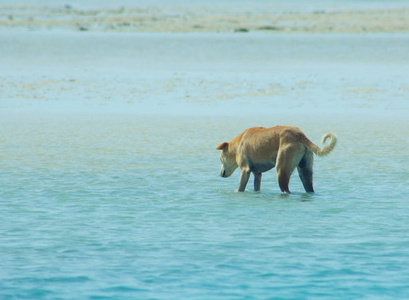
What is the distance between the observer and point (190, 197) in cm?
1116

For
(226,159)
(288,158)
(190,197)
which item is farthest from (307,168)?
(190,197)

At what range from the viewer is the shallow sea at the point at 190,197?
731 centimetres

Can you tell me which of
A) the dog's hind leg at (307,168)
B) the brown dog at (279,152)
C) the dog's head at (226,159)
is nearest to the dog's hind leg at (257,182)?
the brown dog at (279,152)

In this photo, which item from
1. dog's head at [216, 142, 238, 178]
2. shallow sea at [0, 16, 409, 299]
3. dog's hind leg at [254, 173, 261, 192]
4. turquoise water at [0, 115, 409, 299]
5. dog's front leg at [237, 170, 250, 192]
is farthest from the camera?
dog's head at [216, 142, 238, 178]

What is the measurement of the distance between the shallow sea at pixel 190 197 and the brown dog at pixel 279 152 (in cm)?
32

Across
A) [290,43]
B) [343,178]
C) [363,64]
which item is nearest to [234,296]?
[343,178]

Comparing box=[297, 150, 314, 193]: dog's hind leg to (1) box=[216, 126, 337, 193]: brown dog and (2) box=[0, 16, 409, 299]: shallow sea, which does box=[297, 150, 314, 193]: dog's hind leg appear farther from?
(2) box=[0, 16, 409, 299]: shallow sea

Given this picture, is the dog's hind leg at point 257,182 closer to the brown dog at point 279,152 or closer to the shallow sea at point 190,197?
the brown dog at point 279,152

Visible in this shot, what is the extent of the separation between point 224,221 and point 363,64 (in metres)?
29.1

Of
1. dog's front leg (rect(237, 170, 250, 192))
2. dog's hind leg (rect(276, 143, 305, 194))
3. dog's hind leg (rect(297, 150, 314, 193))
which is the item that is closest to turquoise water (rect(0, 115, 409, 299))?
dog's front leg (rect(237, 170, 250, 192))

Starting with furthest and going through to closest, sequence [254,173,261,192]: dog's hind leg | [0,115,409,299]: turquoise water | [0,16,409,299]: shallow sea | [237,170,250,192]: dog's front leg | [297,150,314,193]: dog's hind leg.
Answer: [254,173,261,192]: dog's hind leg, [237,170,250,192]: dog's front leg, [297,150,314,193]: dog's hind leg, [0,16,409,299]: shallow sea, [0,115,409,299]: turquoise water

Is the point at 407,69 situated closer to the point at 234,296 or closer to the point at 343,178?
the point at 343,178

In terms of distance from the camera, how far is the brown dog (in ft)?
35.4

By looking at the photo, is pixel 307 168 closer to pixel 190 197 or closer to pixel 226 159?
pixel 226 159
